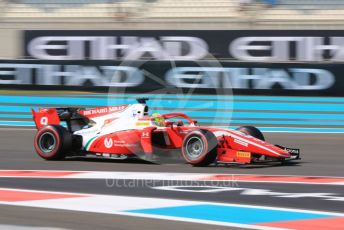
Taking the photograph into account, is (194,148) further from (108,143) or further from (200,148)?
(108,143)

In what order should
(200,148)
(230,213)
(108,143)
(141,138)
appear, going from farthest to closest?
(108,143), (141,138), (200,148), (230,213)

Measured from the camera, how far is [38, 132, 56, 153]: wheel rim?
30.4 feet

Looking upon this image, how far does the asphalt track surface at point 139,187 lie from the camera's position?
5395 mm

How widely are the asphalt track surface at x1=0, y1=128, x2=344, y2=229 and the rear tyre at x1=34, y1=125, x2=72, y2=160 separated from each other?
0.45 feet

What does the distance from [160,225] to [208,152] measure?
3.07 meters

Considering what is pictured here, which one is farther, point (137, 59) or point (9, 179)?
point (137, 59)

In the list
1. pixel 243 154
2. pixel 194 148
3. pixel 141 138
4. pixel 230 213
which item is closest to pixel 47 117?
pixel 141 138

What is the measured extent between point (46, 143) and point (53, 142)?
0.44ft

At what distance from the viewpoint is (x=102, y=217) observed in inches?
217

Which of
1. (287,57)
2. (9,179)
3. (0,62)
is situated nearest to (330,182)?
(9,179)

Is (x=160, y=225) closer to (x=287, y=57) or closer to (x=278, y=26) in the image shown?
(x=287, y=57)

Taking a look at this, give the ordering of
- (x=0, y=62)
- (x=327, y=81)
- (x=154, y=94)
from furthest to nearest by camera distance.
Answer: (x=0, y=62)
(x=154, y=94)
(x=327, y=81)

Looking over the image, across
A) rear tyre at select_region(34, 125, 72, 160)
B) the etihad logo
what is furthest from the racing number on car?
the etihad logo

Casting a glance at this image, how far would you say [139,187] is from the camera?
7.09 metres
